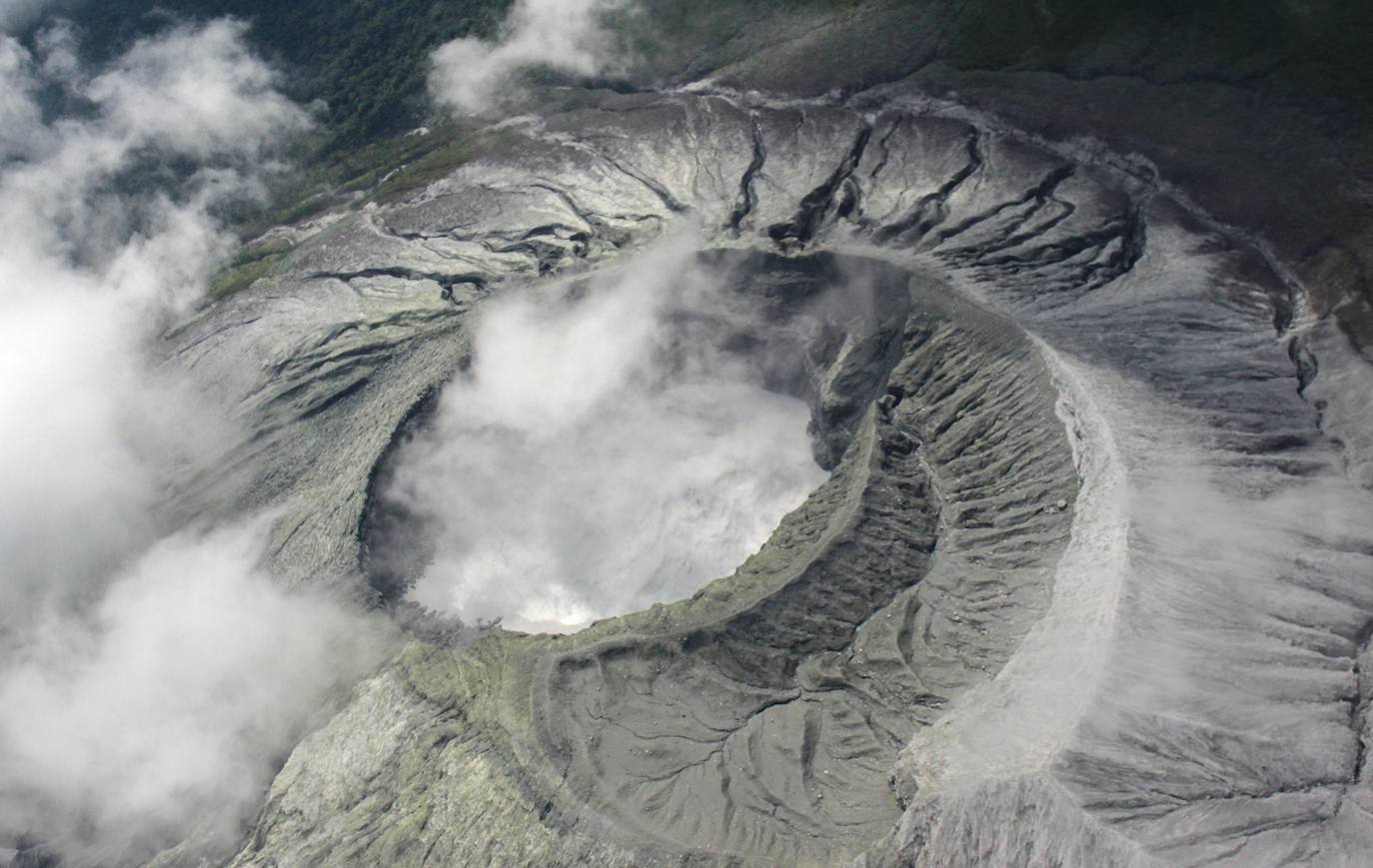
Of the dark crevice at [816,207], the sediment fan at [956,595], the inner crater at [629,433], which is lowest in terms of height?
the sediment fan at [956,595]

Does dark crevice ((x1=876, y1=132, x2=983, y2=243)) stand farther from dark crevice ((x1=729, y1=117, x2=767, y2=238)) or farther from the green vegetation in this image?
the green vegetation

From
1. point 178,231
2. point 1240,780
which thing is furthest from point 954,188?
point 178,231

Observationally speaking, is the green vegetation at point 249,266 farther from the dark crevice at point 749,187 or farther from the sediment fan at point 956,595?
the dark crevice at point 749,187

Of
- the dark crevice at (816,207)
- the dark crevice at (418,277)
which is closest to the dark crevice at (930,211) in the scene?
the dark crevice at (816,207)

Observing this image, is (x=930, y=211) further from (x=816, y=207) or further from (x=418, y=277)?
(x=418, y=277)

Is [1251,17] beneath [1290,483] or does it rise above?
above

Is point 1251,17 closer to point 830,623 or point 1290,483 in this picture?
point 1290,483
